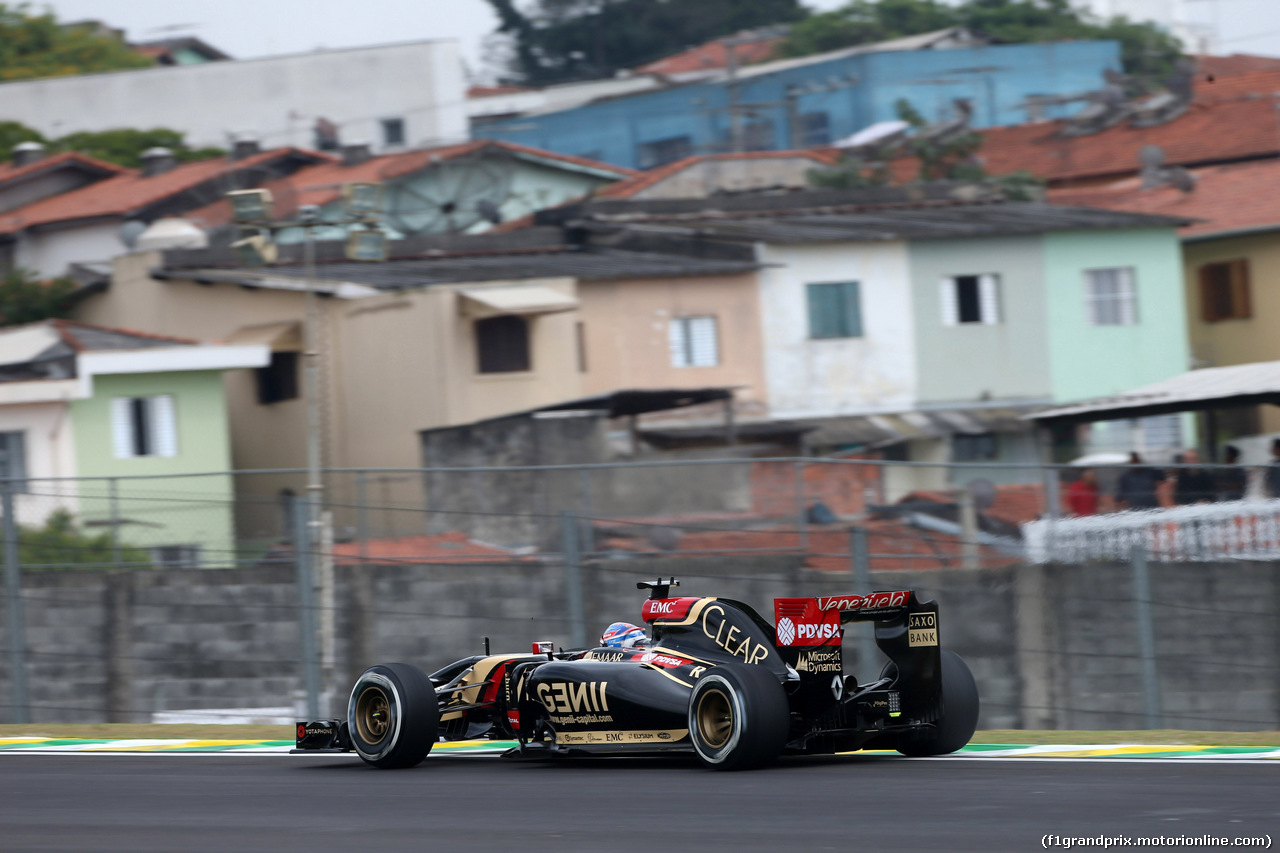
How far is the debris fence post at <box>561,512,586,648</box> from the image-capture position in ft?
49.9

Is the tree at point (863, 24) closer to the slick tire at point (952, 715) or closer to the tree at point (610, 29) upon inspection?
the tree at point (610, 29)

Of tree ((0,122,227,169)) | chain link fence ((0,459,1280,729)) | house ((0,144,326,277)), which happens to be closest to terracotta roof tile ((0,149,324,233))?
house ((0,144,326,277))

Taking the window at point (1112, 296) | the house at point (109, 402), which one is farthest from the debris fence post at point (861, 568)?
the window at point (1112, 296)

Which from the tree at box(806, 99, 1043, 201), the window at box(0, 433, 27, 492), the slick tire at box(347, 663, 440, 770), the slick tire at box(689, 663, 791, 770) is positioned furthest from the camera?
the tree at box(806, 99, 1043, 201)

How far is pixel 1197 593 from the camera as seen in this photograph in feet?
50.2

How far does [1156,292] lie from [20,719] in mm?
26811

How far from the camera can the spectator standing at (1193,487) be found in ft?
50.4

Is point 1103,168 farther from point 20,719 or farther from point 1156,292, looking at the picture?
point 20,719

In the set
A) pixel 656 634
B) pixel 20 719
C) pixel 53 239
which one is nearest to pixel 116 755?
pixel 656 634

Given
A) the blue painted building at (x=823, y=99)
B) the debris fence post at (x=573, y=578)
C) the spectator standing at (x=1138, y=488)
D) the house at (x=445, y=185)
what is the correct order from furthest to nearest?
the blue painted building at (x=823, y=99), the house at (x=445, y=185), the spectator standing at (x=1138, y=488), the debris fence post at (x=573, y=578)

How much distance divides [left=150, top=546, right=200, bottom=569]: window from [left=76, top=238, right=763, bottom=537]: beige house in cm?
1311

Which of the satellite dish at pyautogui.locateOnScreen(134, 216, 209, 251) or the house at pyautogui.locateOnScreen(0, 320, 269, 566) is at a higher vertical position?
the satellite dish at pyautogui.locateOnScreen(134, 216, 209, 251)

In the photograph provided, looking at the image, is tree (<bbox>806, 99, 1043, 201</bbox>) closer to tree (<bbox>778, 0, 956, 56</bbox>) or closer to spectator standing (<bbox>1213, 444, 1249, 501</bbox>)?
tree (<bbox>778, 0, 956, 56</bbox>)

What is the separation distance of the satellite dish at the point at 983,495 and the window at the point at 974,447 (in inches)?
733
